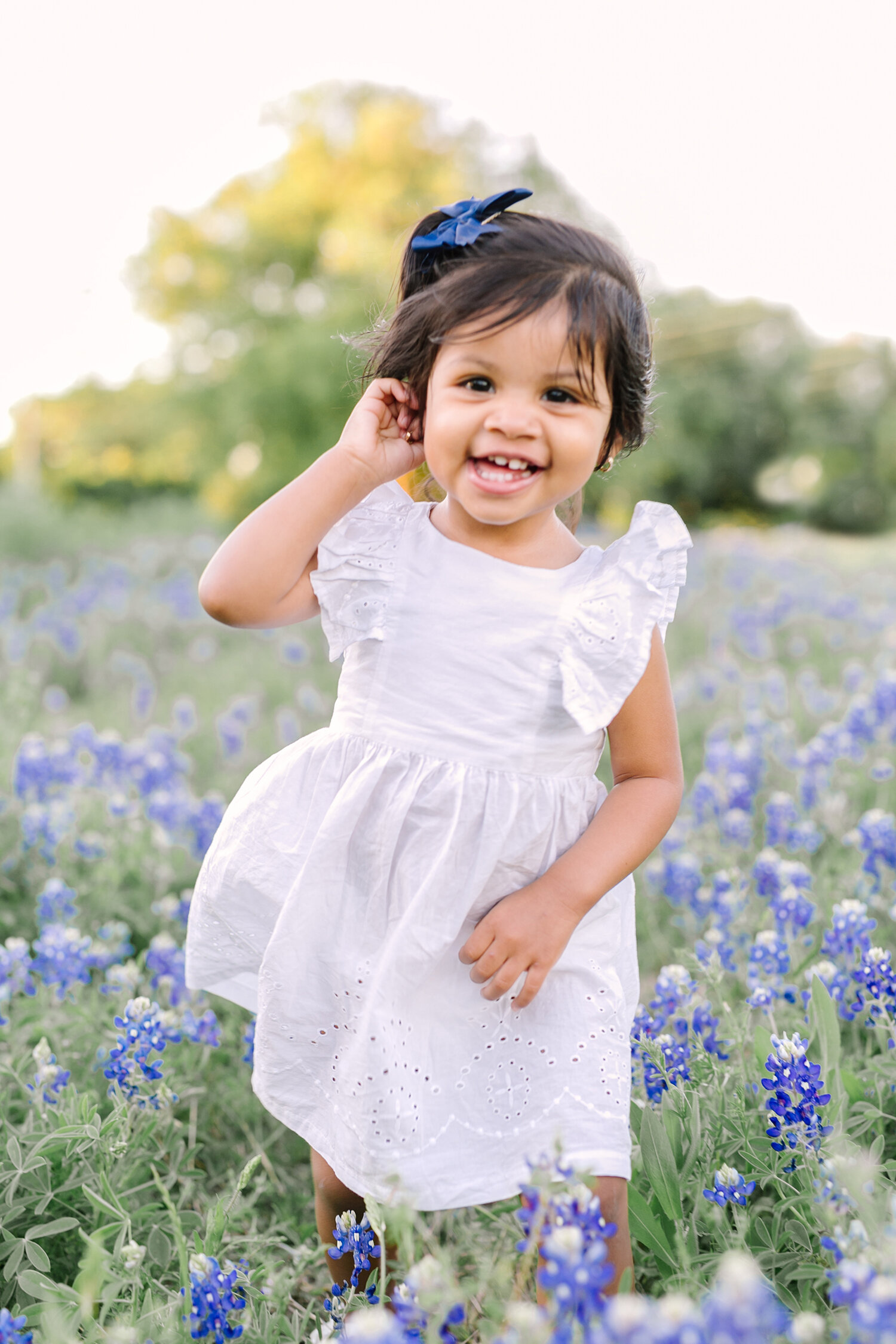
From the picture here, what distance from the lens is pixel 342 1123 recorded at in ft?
Result: 5.51

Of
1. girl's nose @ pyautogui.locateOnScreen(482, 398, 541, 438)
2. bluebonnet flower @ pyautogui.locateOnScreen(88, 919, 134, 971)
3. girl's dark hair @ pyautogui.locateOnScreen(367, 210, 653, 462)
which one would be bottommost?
bluebonnet flower @ pyautogui.locateOnScreen(88, 919, 134, 971)

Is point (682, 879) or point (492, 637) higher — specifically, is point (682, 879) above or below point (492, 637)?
below

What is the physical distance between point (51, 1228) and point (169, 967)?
796 mm

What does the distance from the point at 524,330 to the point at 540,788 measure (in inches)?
26.3

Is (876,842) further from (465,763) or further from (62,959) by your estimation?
(62,959)

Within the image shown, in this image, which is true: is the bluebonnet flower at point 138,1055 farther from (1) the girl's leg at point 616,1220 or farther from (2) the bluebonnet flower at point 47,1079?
(1) the girl's leg at point 616,1220

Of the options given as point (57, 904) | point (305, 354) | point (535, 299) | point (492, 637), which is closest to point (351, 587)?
point (492, 637)

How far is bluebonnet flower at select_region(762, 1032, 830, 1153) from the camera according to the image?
153 centimetres

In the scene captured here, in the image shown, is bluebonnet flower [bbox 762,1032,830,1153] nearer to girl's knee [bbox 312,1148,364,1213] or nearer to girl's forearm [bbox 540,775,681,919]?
girl's forearm [bbox 540,775,681,919]

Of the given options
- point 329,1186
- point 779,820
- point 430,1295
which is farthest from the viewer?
point 779,820

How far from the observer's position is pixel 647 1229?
165 centimetres

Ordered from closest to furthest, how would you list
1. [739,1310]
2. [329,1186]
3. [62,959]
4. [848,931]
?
[739,1310], [329,1186], [848,931], [62,959]

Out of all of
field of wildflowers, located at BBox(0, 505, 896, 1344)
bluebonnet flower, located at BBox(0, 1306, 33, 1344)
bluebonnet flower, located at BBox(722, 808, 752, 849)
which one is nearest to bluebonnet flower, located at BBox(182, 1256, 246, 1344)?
field of wildflowers, located at BBox(0, 505, 896, 1344)

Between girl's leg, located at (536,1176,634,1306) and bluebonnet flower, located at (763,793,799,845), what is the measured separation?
169 cm
